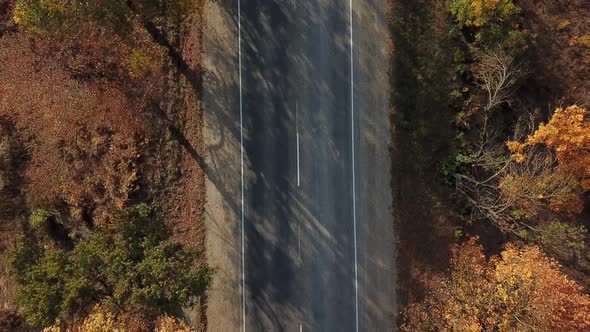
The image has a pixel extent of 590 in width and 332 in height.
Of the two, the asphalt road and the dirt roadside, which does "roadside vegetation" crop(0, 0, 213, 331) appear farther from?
the asphalt road

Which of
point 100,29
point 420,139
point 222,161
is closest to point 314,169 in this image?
point 222,161

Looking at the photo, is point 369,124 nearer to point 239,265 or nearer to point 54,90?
point 239,265

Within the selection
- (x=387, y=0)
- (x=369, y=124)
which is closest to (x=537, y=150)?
(x=369, y=124)

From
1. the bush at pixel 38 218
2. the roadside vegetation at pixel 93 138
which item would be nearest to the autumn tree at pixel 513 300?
the roadside vegetation at pixel 93 138

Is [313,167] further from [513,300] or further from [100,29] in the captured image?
[100,29]

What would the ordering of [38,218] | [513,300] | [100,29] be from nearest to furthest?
1. [513,300]
2. [38,218]
3. [100,29]
